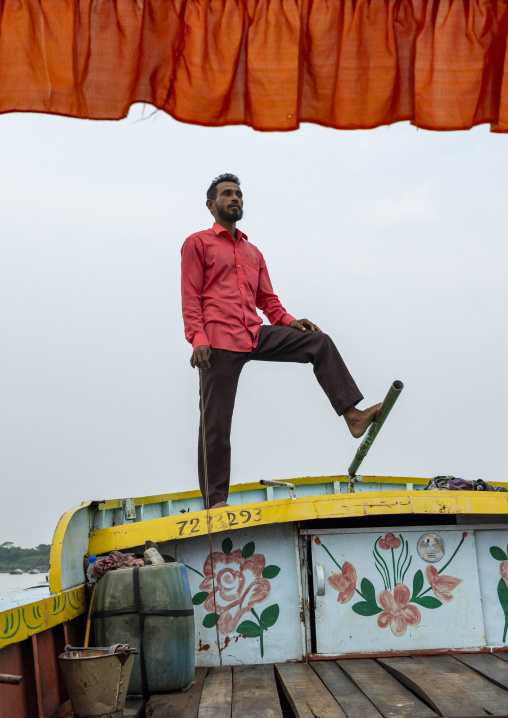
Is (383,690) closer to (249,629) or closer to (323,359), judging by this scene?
(249,629)

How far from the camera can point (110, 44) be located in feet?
11.1

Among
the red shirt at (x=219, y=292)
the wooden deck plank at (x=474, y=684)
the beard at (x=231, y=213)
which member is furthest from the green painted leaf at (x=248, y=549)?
the beard at (x=231, y=213)

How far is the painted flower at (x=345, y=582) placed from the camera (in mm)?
3830

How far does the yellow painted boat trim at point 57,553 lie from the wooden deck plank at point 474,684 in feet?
5.79

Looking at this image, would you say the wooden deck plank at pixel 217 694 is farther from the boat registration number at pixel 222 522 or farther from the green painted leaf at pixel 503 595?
the green painted leaf at pixel 503 595

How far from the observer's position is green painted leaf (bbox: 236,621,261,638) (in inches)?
150

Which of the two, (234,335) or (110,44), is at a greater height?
(110,44)

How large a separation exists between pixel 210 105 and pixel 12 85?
2.85 feet

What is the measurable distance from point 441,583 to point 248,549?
1014mm

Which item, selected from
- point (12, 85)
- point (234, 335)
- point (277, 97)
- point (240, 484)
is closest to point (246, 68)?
point (277, 97)

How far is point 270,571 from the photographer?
3906 mm

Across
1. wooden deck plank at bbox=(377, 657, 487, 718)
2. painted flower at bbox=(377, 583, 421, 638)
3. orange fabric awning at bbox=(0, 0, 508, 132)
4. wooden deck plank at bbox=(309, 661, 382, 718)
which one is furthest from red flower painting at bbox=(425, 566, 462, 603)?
orange fabric awning at bbox=(0, 0, 508, 132)

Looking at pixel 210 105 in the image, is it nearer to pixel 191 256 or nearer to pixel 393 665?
pixel 191 256

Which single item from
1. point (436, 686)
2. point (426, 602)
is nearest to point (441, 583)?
point (426, 602)
